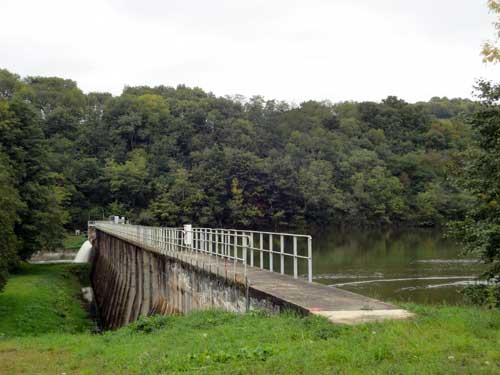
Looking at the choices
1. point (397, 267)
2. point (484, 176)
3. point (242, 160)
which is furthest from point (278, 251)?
point (242, 160)

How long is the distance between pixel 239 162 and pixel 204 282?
71744 mm

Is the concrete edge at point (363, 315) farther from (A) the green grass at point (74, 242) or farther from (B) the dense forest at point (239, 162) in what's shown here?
(B) the dense forest at point (239, 162)

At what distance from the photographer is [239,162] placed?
87.8m

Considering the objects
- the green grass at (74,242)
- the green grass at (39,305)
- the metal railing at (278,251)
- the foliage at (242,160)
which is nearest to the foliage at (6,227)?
the green grass at (39,305)

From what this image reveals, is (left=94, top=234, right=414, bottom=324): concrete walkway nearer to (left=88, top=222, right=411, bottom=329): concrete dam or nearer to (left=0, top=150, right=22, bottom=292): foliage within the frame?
(left=88, top=222, right=411, bottom=329): concrete dam

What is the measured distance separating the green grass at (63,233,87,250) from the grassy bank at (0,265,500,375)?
54528 millimetres

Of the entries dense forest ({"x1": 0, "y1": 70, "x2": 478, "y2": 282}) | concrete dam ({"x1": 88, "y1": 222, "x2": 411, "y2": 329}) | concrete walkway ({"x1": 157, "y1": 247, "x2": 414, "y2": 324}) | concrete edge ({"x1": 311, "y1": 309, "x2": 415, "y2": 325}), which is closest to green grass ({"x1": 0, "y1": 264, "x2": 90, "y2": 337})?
concrete dam ({"x1": 88, "y1": 222, "x2": 411, "y2": 329})

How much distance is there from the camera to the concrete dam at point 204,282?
33.6 ft

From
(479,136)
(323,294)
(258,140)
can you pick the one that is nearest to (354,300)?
(323,294)

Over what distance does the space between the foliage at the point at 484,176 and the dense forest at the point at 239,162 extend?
51.9 metres

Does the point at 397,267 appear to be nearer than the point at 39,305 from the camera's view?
No

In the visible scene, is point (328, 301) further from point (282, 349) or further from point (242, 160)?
point (242, 160)

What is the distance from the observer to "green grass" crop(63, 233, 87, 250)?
65.9 metres

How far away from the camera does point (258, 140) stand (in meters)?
102
